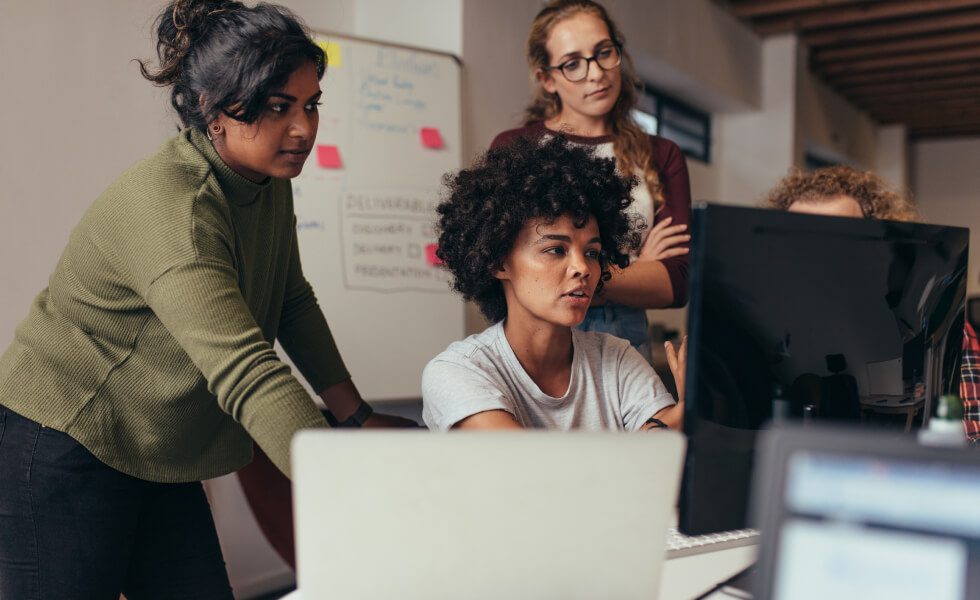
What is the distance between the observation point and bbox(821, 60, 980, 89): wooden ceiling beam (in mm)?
6184

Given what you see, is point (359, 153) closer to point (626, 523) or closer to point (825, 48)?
point (626, 523)

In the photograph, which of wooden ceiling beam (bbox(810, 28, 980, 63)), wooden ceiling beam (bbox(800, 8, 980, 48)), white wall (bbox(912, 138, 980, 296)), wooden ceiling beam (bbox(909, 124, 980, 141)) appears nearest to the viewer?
wooden ceiling beam (bbox(800, 8, 980, 48))

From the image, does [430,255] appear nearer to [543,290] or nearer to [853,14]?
[543,290]

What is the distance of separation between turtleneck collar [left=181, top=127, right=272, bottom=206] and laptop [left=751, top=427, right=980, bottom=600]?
0.86 m

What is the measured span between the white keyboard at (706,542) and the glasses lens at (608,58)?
1082 millimetres

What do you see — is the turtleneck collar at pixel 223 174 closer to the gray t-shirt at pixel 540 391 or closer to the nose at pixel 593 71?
the gray t-shirt at pixel 540 391

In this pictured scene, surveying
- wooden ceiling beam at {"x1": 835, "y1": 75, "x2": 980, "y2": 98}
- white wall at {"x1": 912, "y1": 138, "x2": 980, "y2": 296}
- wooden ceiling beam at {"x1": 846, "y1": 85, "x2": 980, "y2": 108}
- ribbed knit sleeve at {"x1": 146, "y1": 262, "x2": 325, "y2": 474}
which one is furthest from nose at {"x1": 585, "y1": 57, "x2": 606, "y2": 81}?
white wall at {"x1": 912, "y1": 138, "x2": 980, "y2": 296}

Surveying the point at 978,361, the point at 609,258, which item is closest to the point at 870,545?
the point at 609,258

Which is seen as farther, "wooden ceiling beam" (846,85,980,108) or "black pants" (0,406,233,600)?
"wooden ceiling beam" (846,85,980,108)

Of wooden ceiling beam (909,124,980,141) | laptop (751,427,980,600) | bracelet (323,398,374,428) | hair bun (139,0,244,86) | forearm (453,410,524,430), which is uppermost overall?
wooden ceiling beam (909,124,980,141)

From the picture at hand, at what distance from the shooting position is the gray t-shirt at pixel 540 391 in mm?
1176

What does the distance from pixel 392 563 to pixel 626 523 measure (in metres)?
0.19

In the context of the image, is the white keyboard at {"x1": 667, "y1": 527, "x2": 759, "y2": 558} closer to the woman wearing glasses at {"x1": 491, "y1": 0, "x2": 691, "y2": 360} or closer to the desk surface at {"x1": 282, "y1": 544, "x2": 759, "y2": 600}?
the desk surface at {"x1": 282, "y1": 544, "x2": 759, "y2": 600}

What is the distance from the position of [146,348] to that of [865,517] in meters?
0.96
